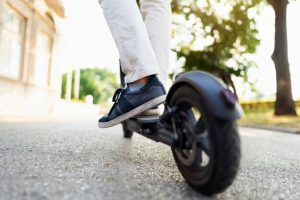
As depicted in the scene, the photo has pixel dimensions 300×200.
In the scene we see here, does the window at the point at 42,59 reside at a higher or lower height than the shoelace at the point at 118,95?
higher

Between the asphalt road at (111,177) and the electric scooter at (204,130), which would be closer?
the electric scooter at (204,130)

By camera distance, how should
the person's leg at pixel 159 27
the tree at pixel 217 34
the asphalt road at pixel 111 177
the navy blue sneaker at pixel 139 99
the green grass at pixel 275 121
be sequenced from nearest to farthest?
the asphalt road at pixel 111 177 → the navy blue sneaker at pixel 139 99 → the person's leg at pixel 159 27 → the green grass at pixel 275 121 → the tree at pixel 217 34

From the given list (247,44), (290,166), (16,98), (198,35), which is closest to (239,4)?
(247,44)

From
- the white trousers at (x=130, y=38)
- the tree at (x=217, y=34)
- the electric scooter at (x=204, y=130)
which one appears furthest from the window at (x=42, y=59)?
the electric scooter at (x=204, y=130)

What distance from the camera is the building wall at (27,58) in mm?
9219

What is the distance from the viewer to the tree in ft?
50.5

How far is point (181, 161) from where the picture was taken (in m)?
1.28

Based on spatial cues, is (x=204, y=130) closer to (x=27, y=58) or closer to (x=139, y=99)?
(x=139, y=99)

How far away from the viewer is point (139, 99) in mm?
1543

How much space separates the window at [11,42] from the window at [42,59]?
1128mm

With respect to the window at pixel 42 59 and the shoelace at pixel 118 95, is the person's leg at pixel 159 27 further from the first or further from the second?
the window at pixel 42 59

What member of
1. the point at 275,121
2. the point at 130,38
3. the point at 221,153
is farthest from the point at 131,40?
the point at 275,121

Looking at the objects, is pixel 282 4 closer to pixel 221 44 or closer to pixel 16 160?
pixel 221 44

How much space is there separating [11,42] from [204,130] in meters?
9.32
